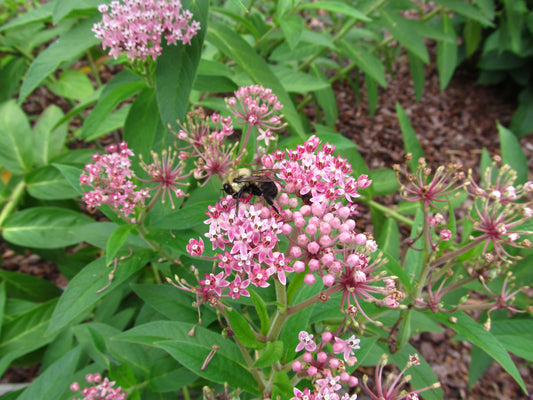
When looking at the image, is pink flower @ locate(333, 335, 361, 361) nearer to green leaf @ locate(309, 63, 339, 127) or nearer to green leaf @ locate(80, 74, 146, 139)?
green leaf @ locate(80, 74, 146, 139)

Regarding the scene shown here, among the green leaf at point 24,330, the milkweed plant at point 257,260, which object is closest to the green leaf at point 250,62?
the milkweed plant at point 257,260

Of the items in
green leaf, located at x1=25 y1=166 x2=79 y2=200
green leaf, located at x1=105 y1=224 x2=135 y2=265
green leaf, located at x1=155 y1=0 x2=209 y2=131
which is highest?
green leaf, located at x1=155 y1=0 x2=209 y2=131

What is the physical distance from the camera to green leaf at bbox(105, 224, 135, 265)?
1.74 metres

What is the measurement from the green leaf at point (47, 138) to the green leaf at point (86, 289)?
A: 1.98m

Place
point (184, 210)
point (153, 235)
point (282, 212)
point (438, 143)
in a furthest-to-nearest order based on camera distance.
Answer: point (438, 143) < point (153, 235) < point (184, 210) < point (282, 212)

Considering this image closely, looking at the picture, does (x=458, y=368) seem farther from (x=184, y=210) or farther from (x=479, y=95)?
(x=479, y=95)

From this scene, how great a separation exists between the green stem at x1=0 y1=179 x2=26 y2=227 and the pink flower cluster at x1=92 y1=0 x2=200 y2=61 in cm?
174

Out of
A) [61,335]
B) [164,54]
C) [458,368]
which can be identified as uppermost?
[164,54]

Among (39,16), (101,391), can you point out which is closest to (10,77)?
(39,16)

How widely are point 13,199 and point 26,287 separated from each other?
0.70 meters

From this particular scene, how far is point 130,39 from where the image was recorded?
1982mm

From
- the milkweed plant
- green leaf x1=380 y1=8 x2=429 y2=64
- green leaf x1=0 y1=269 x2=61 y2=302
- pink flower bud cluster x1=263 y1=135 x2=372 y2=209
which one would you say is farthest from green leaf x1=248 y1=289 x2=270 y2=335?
green leaf x1=380 y1=8 x2=429 y2=64

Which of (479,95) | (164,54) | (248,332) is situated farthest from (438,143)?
(248,332)

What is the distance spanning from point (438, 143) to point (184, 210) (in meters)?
4.80
